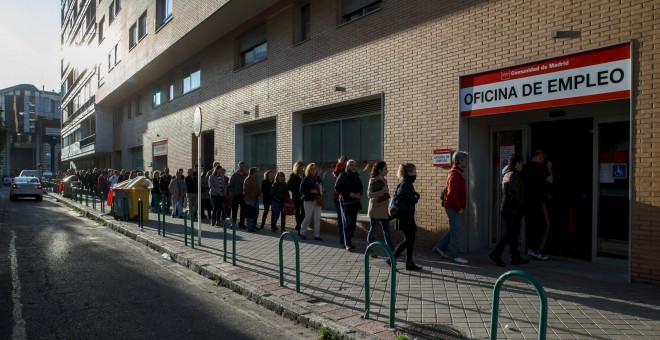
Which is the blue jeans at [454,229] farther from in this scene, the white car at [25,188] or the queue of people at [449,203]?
the white car at [25,188]

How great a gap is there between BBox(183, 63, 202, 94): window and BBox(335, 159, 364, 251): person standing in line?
11955 millimetres

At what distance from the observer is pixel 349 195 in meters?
9.01

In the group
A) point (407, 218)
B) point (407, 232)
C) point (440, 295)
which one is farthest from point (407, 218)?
point (440, 295)

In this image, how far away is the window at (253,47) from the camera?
15.0 meters

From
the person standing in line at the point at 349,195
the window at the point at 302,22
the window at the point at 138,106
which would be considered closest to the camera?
the person standing in line at the point at 349,195

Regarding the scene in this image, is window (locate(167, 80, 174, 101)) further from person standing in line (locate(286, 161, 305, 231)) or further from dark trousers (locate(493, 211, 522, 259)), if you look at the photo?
dark trousers (locate(493, 211, 522, 259))

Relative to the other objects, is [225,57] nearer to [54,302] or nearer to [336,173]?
[336,173]

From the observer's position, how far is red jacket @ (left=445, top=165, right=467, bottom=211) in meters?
7.56

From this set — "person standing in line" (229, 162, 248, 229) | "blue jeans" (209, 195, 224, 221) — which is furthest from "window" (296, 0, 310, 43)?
"blue jeans" (209, 195, 224, 221)

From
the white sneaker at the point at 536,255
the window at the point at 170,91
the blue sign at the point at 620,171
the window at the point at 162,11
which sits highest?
the window at the point at 162,11

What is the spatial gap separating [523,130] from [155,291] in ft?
21.6

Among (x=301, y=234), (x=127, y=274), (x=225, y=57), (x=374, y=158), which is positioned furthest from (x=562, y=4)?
(x=225, y=57)

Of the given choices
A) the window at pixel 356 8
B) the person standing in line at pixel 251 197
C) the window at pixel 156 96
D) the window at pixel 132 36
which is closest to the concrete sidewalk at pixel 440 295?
the person standing in line at pixel 251 197

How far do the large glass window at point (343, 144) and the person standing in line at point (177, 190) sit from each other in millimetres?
5013
